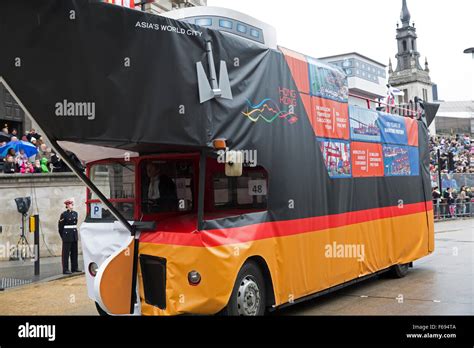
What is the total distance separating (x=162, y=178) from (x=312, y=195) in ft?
7.68

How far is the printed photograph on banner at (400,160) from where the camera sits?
1027cm

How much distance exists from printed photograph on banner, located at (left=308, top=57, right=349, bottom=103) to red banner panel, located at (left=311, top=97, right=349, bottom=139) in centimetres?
11

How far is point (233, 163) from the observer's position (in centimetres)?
614

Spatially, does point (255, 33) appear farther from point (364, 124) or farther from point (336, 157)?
point (364, 124)

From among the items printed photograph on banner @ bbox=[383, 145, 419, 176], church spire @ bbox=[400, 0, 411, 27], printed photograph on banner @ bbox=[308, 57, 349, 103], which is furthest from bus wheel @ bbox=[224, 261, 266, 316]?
church spire @ bbox=[400, 0, 411, 27]

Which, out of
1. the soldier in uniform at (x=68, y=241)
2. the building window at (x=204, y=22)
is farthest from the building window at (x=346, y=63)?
the soldier in uniform at (x=68, y=241)

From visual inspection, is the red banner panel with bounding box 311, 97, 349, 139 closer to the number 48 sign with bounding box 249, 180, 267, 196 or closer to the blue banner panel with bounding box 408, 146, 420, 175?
the number 48 sign with bounding box 249, 180, 267, 196

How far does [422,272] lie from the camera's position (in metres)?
11.4

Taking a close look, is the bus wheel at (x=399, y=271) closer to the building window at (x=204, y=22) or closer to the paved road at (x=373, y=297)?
the paved road at (x=373, y=297)

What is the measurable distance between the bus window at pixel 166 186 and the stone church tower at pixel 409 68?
4203 inches

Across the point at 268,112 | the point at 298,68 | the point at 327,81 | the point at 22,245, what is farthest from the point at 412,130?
the point at 22,245

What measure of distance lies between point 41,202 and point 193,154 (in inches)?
450

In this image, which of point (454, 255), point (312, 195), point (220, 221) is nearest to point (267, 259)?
point (220, 221)

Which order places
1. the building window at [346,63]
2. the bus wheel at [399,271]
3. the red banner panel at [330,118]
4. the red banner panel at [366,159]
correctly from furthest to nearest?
the building window at [346,63]
the bus wheel at [399,271]
the red banner panel at [366,159]
the red banner panel at [330,118]
